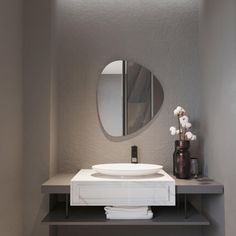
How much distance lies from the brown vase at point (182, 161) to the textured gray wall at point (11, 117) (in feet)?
3.72

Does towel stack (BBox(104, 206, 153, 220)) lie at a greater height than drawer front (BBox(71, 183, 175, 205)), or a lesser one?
lesser

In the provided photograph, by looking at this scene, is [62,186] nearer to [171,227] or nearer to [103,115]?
[103,115]

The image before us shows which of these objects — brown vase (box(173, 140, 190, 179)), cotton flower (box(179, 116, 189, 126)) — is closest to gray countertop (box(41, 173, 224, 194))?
brown vase (box(173, 140, 190, 179))

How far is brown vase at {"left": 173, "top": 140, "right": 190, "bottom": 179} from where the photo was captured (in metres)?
2.19

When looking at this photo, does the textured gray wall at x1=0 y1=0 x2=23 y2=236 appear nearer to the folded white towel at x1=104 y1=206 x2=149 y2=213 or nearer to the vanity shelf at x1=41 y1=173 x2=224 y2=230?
the vanity shelf at x1=41 y1=173 x2=224 y2=230

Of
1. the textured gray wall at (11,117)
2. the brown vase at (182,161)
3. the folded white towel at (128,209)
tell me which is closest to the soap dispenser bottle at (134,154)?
the brown vase at (182,161)

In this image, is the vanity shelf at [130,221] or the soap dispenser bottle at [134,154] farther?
the soap dispenser bottle at [134,154]

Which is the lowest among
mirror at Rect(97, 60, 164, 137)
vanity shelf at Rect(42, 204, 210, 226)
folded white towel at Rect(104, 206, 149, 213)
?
vanity shelf at Rect(42, 204, 210, 226)

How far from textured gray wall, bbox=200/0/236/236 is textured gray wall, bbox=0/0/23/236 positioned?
1.36 meters

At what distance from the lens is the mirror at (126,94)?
2.55 meters

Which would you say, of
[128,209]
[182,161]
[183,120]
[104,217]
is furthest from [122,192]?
[183,120]

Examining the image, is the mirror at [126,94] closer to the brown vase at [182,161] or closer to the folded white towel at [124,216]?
the brown vase at [182,161]

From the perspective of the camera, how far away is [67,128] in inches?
100

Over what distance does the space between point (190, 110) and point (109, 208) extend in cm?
106
